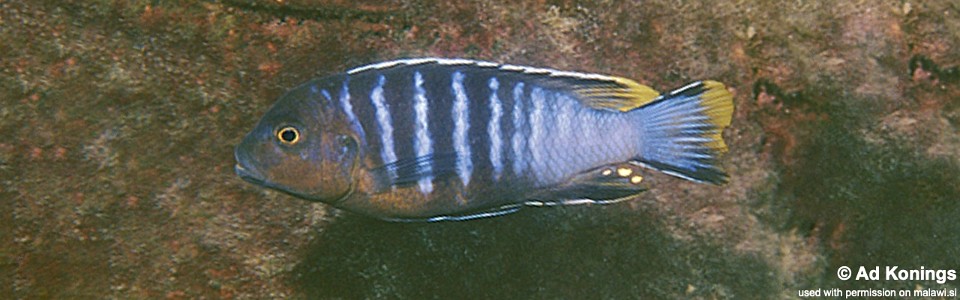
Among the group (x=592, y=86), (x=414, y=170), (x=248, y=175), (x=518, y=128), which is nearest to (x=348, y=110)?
(x=414, y=170)

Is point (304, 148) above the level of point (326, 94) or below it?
below

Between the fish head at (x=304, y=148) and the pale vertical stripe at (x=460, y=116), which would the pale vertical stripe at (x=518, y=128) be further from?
the fish head at (x=304, y=148)

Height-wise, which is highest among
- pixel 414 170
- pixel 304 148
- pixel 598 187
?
pixel 304 148

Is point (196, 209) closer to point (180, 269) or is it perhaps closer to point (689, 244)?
point (180, 269)

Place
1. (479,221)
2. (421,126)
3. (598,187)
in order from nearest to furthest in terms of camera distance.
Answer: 1. (421,126)
2. (598,187)
3. (479,221)

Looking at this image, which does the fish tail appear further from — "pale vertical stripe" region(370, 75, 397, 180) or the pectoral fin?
"pale vertical stripe" region(370, 75, 397, 180)

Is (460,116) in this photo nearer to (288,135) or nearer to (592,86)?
(592,86)

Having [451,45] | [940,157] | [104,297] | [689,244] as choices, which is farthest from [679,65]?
[104,297]

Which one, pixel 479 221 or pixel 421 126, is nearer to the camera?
pixel 421 126

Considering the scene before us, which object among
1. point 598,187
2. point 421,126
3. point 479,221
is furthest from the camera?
point 479,221
